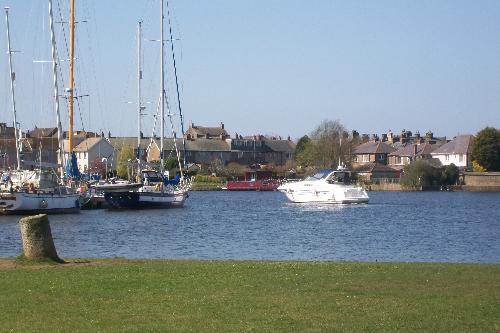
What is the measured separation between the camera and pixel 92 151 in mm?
172875

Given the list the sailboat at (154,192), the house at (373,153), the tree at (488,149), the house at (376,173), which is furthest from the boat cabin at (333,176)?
the house at (373,153)

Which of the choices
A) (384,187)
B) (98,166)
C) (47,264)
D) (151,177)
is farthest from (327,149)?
(47,264)

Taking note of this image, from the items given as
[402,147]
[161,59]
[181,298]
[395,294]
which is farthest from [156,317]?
[402,147]

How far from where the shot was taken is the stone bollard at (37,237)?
75.0 ft

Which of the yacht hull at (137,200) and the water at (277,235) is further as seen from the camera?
the yacht hull at (137,200)

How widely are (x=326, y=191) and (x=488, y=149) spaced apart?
64.5 meters

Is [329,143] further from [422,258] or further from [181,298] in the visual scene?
[181,298]

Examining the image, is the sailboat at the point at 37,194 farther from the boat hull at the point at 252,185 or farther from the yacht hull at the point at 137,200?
the boat hull at the point at 252,185

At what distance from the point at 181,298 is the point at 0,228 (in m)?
39.0

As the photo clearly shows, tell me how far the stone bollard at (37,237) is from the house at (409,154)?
6183 inches

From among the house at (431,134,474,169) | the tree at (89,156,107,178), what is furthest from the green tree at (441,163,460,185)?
the tree at (89,156,107,178)

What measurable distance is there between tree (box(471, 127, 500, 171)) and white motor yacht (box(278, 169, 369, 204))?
60.2 m

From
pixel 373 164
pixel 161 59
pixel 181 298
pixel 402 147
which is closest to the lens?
pixel 181 298

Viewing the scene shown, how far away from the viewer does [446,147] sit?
573ft
